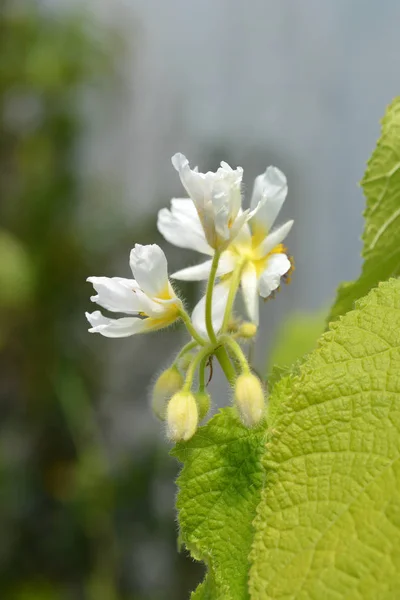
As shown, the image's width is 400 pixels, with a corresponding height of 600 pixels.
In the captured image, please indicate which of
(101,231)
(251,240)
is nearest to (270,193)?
(251,240)

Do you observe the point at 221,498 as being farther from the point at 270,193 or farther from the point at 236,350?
the point at 270,193

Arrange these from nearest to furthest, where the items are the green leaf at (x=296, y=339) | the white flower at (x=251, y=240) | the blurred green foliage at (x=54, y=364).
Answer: the white flower at (x=251, y=240)
the green leaf at (x=296, y=339)
the blurred green foliage at (x=54, y=364)

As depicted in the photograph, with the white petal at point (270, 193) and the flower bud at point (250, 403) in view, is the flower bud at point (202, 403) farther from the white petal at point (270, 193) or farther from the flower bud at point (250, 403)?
the white petal at point (270, 193)

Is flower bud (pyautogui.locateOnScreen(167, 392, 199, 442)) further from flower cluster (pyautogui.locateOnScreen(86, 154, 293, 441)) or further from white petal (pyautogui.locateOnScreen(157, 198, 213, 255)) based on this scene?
white petal (pyautogui.locateOnScreen(157, 198, 213, 255))

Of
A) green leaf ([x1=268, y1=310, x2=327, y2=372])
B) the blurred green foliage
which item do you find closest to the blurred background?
the blurred green foliage

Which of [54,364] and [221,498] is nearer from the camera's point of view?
[221,498]

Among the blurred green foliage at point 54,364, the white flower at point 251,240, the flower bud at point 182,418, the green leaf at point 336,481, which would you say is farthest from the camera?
the blurred green foliage at point 54,364

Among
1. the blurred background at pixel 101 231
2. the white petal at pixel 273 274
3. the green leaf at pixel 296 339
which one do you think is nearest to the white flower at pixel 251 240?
the white petal at pixel 273 274
